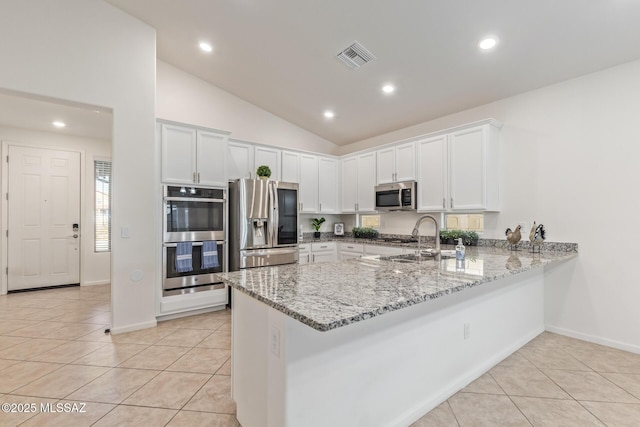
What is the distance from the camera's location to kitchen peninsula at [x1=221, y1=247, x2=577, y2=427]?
1260 mm

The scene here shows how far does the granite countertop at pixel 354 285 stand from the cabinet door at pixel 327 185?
294 cm

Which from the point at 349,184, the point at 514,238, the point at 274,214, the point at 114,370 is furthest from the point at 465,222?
the point at 114,370

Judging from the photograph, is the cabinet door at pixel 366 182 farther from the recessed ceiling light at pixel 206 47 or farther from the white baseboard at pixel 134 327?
the white baseboard at pixel 134 327

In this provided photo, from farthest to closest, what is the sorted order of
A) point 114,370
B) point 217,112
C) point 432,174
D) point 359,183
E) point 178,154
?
1. point 359,183
2. point 217,112
3. point 432,174
4. point 178,154
5. point 114,370

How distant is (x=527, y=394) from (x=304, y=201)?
3721 mm

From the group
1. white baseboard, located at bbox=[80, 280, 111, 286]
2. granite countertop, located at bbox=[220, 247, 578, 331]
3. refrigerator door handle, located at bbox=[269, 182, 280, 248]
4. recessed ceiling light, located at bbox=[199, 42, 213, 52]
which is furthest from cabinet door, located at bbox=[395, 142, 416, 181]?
white baseboard, located at bbox=[80, 280, 111, 286]

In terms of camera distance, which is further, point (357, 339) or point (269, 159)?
point (269, 159)

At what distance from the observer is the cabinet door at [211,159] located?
3.74 metres

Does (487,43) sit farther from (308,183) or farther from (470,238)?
(308,183)

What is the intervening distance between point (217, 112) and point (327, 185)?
85.8 inches

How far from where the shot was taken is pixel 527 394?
2062 mm

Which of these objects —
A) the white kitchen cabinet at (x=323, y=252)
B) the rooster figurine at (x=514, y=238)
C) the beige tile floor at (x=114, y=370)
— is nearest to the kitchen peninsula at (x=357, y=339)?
the beige tile floor at (x=114, y=370)

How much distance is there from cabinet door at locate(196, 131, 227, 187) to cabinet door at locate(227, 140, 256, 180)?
1.07 feet

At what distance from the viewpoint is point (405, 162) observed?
4289 mm
